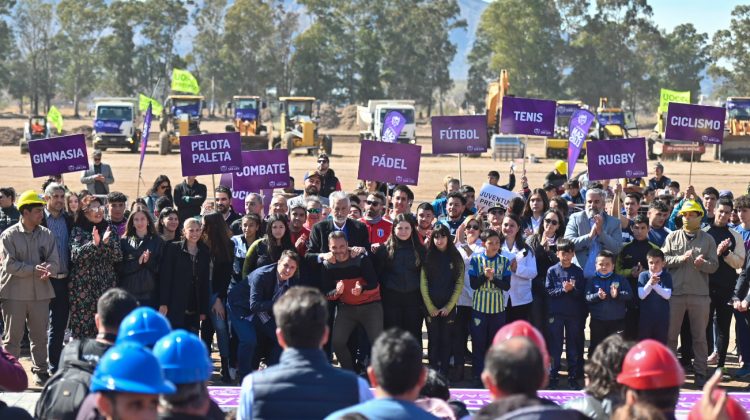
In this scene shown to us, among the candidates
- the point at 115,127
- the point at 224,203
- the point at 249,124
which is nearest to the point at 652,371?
the point at 224,203

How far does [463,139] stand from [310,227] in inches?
178

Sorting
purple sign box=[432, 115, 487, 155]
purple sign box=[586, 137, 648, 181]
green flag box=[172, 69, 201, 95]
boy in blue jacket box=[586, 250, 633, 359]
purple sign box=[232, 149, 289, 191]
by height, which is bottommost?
boy in blue jacket box=[586, 250, 633, 359]

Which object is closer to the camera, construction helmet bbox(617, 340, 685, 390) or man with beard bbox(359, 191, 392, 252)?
construction helmet bbox(617, 340, 685, 390)

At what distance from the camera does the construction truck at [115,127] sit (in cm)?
4434

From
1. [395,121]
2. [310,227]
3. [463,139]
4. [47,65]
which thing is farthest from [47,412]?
[47,65]

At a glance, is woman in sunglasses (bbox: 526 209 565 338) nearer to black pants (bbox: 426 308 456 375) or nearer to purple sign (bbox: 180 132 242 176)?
black pants (bbox: 426 308 456 375)

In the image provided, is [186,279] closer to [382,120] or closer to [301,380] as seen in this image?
[301,380]

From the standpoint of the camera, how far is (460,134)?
47.4ft

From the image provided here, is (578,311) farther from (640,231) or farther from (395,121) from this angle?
(395,121)

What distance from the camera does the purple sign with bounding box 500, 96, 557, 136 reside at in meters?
15.0

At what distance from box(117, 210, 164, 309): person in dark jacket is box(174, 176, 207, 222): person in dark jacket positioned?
4.37m

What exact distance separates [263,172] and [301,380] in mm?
8952

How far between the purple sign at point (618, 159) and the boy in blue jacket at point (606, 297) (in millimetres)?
3403

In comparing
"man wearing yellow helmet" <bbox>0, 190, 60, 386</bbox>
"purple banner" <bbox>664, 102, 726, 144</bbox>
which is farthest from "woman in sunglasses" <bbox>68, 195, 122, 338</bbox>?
"purple banner" <bbox>664, 102, 726, 144</bbox>
